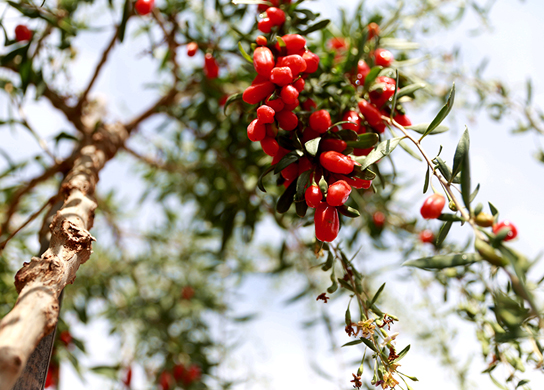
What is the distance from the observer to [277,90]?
778 millimetres

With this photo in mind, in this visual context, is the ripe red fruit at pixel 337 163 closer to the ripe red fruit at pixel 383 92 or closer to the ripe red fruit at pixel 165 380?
the ripe red fruit at pixel 383 92

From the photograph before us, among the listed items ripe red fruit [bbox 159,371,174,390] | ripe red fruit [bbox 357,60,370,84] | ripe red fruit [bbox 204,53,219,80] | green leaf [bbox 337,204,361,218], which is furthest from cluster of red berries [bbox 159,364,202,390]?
ripe red fruit [bbox 357,60,370,84]

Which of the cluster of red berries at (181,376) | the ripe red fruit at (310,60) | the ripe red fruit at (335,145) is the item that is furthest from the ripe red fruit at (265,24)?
the cluster of red berries at (181,376)

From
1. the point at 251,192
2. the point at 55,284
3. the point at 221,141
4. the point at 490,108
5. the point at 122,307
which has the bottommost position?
the point at 55,284

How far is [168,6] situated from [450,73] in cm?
143

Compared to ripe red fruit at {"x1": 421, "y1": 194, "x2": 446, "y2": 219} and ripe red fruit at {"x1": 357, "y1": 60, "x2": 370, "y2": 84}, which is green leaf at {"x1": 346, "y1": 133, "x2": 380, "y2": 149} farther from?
ripe red fruit at {"x1": 357, "y1": 60, "x2": 370, "y2": 84}

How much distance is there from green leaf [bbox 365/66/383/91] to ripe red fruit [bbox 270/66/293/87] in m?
0.26

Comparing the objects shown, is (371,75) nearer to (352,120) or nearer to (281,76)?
(352,120)

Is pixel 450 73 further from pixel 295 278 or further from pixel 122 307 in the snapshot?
pixel 122 307

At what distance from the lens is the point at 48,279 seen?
23.5 inches

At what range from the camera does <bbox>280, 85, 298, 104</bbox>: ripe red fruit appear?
744mm

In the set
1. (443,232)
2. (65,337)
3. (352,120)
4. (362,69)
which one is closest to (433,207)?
(443,232)

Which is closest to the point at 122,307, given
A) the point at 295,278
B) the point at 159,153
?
the point at 159,153

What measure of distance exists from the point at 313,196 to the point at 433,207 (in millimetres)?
225
